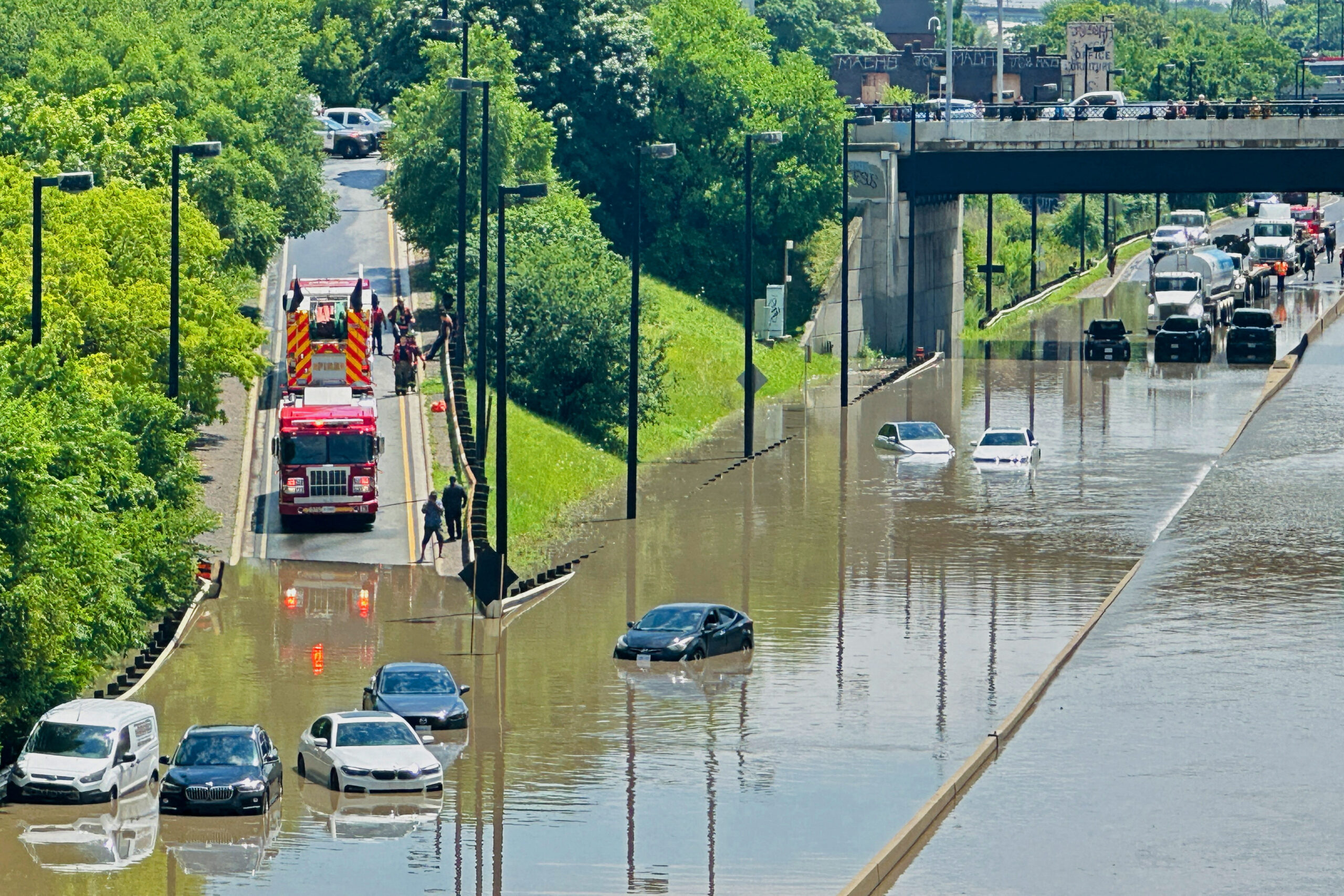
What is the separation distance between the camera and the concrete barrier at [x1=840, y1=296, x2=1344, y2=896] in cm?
2594

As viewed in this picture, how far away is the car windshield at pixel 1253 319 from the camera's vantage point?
297ft

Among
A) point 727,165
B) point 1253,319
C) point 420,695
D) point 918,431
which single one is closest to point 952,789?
point 420,695

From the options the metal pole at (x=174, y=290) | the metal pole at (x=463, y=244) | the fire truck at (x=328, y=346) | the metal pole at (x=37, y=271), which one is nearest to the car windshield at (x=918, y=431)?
the metal pole at (x=463, y=244)

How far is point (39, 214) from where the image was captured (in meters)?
39.3

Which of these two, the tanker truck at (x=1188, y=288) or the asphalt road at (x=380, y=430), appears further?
the tanker truck at (x=1188, y=288)

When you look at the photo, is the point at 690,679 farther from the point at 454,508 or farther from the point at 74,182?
the point at 74,182

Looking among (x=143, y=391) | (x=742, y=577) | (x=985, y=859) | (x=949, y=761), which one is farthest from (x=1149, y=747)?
(x=143, y=391)

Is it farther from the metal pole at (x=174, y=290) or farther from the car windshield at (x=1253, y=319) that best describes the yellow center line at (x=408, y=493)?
the car windshield at (x=1253, y=319)

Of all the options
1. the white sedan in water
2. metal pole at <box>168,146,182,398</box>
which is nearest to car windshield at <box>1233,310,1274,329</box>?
the white sedan in water

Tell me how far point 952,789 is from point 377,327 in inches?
1581

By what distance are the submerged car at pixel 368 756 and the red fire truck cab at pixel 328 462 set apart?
707 inches

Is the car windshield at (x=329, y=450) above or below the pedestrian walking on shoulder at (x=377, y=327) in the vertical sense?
below

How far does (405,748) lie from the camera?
101 feet

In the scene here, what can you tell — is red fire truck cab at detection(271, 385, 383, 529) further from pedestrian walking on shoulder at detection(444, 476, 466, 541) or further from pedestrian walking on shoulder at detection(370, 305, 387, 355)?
pedestrian walking on shoulder at detection(370, 305, 387, 355)
